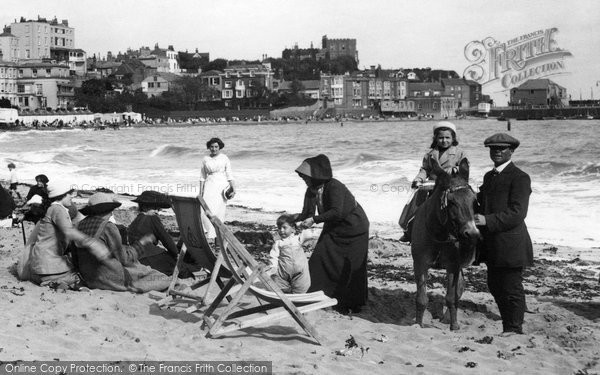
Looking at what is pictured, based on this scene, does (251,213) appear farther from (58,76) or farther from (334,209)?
(58,76)

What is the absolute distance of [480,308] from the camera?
7.20 meters

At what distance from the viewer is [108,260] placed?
7.19 metres

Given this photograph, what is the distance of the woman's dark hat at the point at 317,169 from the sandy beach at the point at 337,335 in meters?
1.21

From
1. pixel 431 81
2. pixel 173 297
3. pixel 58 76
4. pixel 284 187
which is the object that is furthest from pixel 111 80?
pixel 173 297

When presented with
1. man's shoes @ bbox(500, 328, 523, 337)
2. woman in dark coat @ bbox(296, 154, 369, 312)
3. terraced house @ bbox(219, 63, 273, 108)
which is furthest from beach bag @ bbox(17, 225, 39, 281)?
terraced house @ bbox(219, 63, 273, 108)

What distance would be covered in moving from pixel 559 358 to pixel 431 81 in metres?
192

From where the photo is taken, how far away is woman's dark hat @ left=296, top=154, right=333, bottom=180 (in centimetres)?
664

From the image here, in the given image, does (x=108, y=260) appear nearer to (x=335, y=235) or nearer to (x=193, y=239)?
(x=193, y=239)

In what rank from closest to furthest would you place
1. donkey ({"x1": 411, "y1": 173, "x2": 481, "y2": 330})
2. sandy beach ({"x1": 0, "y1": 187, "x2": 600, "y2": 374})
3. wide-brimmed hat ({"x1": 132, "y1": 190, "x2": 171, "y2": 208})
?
sandy beach ({"x1": 0, "y1": 187, "x2": 600, "y2": 374}) < donkey ({"x1": 411, "y1": 173, "x2": 481, "y2": 330}) < wide-brimmed hat ({"x1": 132, "y1": 190, "x2": 171, "y2": 208})

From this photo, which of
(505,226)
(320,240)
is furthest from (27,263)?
(505,226)

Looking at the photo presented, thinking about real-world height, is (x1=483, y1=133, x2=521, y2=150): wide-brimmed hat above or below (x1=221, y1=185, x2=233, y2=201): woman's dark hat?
above

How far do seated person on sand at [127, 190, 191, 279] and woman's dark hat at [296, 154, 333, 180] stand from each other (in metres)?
1.54

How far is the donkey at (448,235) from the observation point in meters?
5.69

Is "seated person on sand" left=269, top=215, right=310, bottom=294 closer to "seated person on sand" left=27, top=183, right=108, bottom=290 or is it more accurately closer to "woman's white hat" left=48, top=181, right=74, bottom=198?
"seated person on sand" left=27, top=183, right=108, bottom=290
